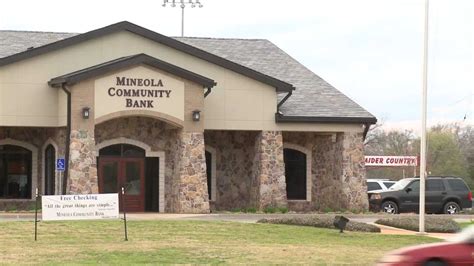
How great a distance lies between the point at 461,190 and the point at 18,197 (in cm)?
1827

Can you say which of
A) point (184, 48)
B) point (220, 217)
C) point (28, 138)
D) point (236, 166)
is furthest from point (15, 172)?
point (220, 217)

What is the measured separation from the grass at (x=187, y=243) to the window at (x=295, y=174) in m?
12.8

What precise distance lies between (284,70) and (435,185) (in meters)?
8.33

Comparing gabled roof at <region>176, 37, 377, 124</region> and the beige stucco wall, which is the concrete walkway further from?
gabled roof at <region>176, 37, 377, 124</region>

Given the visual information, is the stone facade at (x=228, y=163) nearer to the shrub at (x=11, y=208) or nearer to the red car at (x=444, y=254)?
the shrub at (x=11, y=208)

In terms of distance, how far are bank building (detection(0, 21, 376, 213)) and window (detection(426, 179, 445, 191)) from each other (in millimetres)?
3290

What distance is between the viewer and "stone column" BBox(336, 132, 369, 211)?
126 feet

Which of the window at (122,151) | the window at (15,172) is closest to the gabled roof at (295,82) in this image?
the window at (122,151)

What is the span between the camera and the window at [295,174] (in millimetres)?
40656

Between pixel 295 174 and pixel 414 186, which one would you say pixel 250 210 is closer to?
pixel 295 174

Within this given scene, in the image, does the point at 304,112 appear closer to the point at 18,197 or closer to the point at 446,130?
the point at 18,197

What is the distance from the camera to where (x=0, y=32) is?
41.2m

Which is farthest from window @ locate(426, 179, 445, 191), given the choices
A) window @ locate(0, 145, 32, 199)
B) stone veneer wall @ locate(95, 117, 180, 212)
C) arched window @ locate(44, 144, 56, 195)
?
window @ locate(0, 145, 32, 199)

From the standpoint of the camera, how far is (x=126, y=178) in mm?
37156
